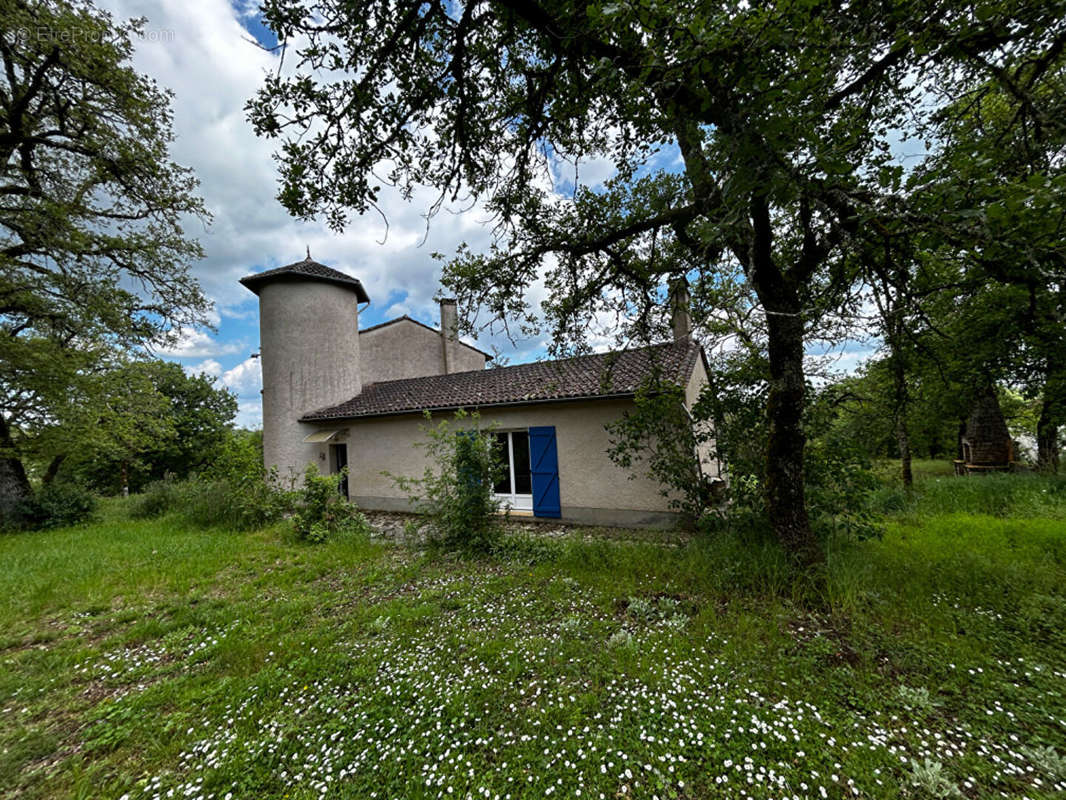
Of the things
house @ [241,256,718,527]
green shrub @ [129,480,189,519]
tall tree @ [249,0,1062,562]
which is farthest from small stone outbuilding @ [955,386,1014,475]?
green shrub @ [129,480,189,519]

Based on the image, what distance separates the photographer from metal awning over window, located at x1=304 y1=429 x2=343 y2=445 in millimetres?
11148

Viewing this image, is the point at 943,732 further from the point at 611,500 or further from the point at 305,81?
the point at 305,81

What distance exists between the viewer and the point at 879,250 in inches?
131

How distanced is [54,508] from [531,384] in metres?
14.2

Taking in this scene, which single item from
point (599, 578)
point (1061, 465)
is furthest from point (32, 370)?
point (1061, 465)

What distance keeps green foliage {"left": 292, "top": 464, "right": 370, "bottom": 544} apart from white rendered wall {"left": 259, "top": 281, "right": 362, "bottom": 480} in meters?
4.17

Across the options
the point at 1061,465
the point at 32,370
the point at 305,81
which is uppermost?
the point at 305,81

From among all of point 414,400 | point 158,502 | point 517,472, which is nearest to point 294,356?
point 414,400

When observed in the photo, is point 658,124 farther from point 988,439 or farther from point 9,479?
point 9,479

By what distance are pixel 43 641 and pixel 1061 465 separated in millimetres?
21727

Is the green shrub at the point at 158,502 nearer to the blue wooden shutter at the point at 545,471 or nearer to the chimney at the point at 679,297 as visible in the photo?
the blue wooden shutter at the point at 545,471

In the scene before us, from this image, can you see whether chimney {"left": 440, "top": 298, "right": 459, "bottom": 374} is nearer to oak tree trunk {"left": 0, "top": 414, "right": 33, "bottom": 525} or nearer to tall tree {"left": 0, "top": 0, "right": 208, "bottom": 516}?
tall tree {"left": 0, "top": 0, "right": 208, "bottom": 516}

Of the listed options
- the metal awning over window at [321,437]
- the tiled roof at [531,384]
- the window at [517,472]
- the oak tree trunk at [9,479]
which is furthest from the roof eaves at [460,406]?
the oak tree trunk at [9,479]

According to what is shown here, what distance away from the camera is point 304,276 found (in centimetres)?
1166
